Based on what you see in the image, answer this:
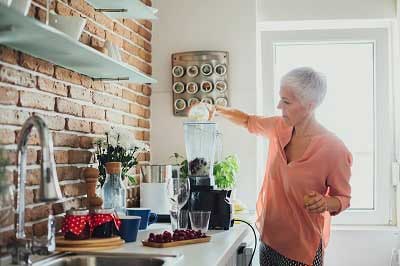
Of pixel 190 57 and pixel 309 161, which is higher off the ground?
pixel 190 57

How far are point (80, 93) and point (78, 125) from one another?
0.44 feet

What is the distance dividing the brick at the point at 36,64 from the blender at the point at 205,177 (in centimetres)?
89

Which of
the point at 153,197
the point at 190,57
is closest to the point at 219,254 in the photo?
the point at 153,197

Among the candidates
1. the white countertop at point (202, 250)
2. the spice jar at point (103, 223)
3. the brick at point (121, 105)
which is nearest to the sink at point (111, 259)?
the white countertop at point (202, 250)

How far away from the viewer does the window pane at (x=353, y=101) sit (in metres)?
3.52

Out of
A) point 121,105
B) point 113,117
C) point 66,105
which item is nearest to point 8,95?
point 66,105

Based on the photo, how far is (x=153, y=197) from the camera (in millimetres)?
3082

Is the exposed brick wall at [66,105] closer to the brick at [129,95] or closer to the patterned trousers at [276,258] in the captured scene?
the brick at [129,95]

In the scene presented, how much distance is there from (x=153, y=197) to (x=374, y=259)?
1277 mm

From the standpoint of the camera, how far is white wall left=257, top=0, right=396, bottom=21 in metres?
3.42

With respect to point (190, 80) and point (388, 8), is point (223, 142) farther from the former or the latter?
point (388, 8)

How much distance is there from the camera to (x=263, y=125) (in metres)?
2.96

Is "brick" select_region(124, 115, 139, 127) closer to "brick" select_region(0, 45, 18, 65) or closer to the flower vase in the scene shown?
→ the flower vase

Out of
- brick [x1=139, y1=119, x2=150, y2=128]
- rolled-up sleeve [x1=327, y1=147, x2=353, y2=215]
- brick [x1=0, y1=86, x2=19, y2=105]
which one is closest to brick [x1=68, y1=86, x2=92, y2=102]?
brick [x1=0, y1=86, x2=19, y2=105]
